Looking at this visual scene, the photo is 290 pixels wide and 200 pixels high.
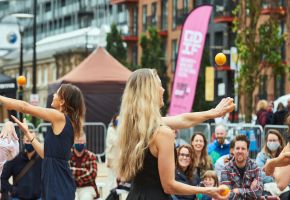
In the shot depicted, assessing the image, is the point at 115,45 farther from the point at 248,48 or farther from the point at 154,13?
the point at 248,48

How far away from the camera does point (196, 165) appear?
12.8 metres

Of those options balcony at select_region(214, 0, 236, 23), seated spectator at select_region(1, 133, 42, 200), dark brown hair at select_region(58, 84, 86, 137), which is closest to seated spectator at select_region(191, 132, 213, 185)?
seated spectator at select_region(1, 133, 42, 200)

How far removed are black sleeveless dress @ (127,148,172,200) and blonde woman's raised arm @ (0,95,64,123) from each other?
1471 mm

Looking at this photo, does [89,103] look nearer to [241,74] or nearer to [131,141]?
[241,74]

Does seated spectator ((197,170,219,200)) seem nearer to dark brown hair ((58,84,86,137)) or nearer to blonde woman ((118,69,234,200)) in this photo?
dark brown hair ((58,84,86,137))

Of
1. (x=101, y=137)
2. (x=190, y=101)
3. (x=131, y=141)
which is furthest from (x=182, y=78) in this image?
(x=131, y=141)

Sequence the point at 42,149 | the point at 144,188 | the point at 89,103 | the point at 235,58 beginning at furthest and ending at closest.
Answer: the point at 89,103 < the point at 235,58 < the point at 42,149 < the point at 144,188

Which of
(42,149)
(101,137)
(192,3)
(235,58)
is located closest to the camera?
(42,149)

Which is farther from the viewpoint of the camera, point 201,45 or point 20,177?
point 201,45

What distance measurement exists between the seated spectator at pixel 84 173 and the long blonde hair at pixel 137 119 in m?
7.47

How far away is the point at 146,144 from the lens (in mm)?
6457

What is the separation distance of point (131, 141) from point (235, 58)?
17.9 meters

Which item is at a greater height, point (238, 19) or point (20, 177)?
point (238, 19)

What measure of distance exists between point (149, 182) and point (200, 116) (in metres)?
0.96
